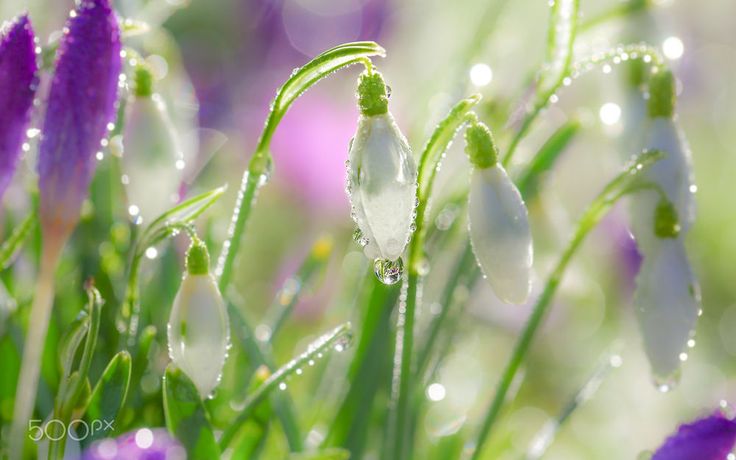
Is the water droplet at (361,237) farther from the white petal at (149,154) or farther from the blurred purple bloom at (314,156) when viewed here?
the blurred purple bloom at (314,156)

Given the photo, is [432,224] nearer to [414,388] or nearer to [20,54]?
[414,388]

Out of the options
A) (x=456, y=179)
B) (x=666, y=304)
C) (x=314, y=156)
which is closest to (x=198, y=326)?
(x=666, y=304)

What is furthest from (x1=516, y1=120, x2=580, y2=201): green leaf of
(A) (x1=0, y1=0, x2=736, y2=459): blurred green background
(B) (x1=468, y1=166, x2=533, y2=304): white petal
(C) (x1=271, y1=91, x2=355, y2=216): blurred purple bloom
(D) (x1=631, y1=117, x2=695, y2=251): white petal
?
(C) (x1=271, y1=91, x2=355, y2=216): blurred purple bloom

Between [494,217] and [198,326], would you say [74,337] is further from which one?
[494,217]

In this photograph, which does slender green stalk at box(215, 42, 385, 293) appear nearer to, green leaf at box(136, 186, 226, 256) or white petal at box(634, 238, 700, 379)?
green leaf at box(136, 186, 226, 256)

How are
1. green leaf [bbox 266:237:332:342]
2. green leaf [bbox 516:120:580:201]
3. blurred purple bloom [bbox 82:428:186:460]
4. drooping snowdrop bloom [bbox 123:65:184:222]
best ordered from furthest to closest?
1. green leaf [bbox 266:237:332:342]
2. green leaf [bbox 516:120:580:201]
3. drooping snowdrop bloom [bbox 123:65:184:222]
4. blurred purple bloom [bbox 82:428:186:460]

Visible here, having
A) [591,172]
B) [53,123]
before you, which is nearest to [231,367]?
[53,123]
